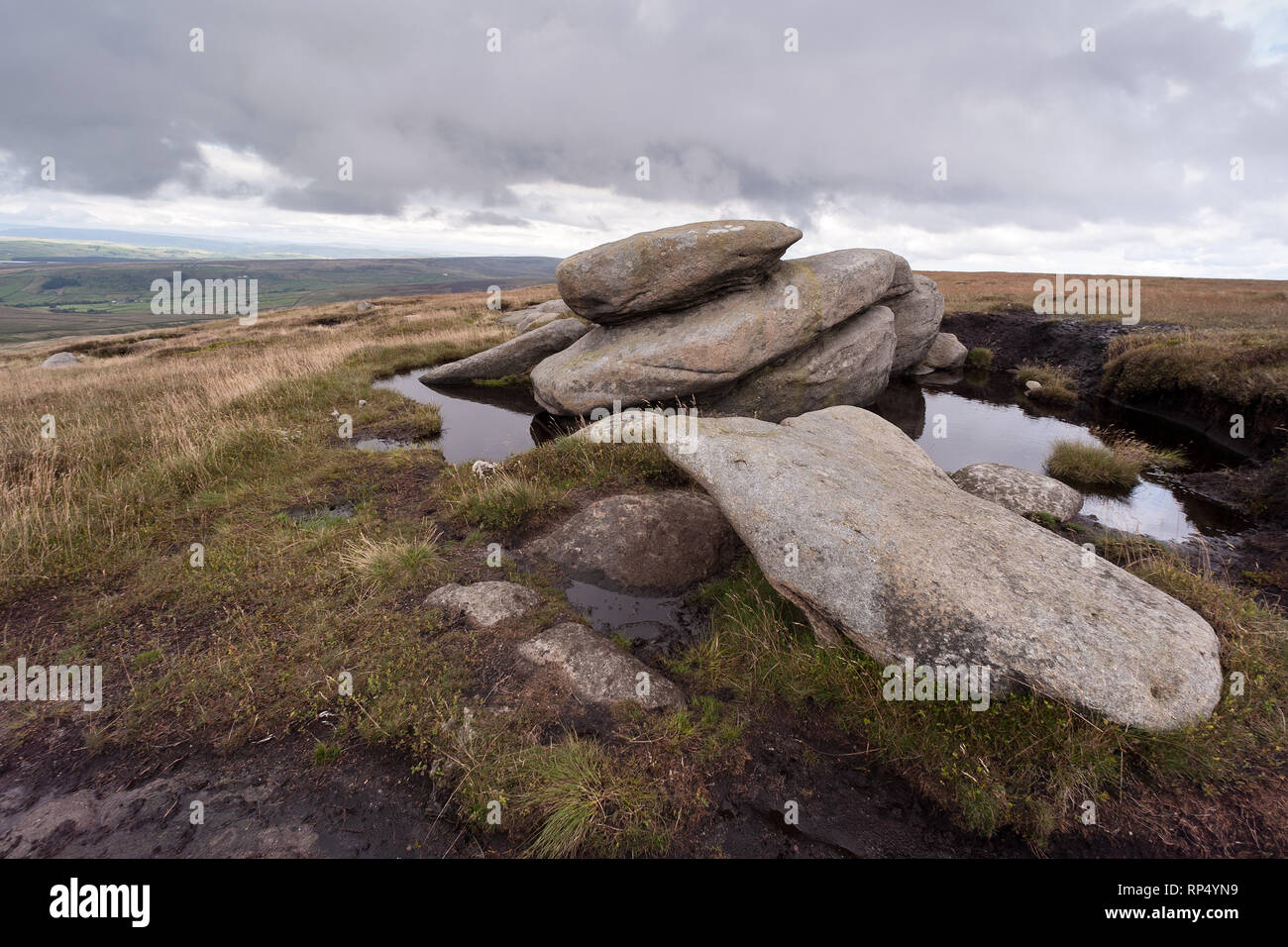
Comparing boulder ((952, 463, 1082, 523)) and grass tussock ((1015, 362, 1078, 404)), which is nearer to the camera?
boulder ((952, 463, 1082, 523))

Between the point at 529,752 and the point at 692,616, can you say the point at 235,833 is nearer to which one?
the point at 529,752

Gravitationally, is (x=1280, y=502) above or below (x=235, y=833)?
above

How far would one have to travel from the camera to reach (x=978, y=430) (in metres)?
17.8

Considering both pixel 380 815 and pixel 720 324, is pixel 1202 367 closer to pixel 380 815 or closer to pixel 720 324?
pixel 720 324

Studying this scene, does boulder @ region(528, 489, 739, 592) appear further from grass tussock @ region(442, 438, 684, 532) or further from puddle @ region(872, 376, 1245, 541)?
puddle @ region(872, 376, 1245, 541)

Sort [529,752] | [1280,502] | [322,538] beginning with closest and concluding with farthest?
[529,752] → [322,538] → [1280,502]

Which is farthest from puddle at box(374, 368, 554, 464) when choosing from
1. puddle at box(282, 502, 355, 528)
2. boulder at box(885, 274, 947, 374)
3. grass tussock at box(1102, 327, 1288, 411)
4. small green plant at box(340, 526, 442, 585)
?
grass tussock at box(1102, 327, 1288, 411)

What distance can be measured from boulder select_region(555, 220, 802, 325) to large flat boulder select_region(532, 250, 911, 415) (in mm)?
682

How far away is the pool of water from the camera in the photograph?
468 inches

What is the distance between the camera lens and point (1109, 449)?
14.1 metres
